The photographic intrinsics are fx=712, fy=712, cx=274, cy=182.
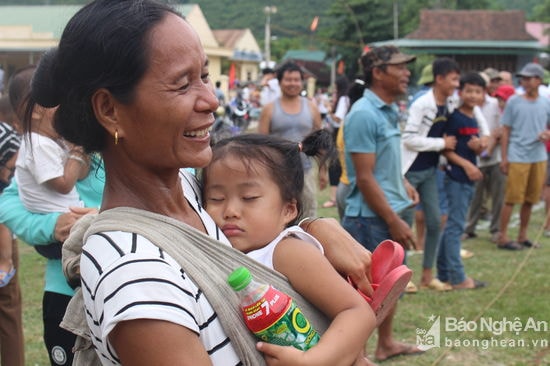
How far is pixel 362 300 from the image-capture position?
1.72 m

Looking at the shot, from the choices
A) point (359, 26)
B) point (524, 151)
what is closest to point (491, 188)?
point (524, 151)

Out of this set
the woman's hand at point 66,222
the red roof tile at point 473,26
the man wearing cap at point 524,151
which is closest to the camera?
the woman's hand at point 66,222

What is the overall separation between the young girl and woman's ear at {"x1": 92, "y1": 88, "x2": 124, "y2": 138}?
499mm

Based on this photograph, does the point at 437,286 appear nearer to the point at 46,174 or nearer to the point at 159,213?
the point at 46,174

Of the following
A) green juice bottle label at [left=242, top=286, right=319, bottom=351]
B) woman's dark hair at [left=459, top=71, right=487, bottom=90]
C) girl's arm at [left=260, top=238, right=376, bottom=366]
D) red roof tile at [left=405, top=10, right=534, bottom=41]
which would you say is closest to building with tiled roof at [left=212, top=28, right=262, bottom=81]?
red roof tile at [left=405, top=10, right=534, bottom=41]

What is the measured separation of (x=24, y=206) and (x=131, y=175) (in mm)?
1705

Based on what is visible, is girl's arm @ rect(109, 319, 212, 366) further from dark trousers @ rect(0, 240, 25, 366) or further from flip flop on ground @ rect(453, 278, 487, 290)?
flip flop on ground @ rect(453, 278, 487, 290)

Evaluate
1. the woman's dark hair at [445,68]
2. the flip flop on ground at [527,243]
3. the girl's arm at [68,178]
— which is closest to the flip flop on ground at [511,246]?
the flip flop on ground at [527,243]

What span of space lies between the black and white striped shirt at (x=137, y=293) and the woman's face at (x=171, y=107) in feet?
0.66

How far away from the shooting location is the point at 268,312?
145 cm

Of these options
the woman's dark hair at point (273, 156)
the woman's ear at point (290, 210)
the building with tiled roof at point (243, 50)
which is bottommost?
the building with tiled roof at point (243, 50)

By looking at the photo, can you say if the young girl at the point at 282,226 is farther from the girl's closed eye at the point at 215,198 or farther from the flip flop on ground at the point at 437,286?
the flip flop on ground at the point at 437,286

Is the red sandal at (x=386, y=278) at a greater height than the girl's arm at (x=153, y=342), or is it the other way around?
the girl's arm at (x=153, y=342)

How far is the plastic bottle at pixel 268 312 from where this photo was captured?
145 cm
